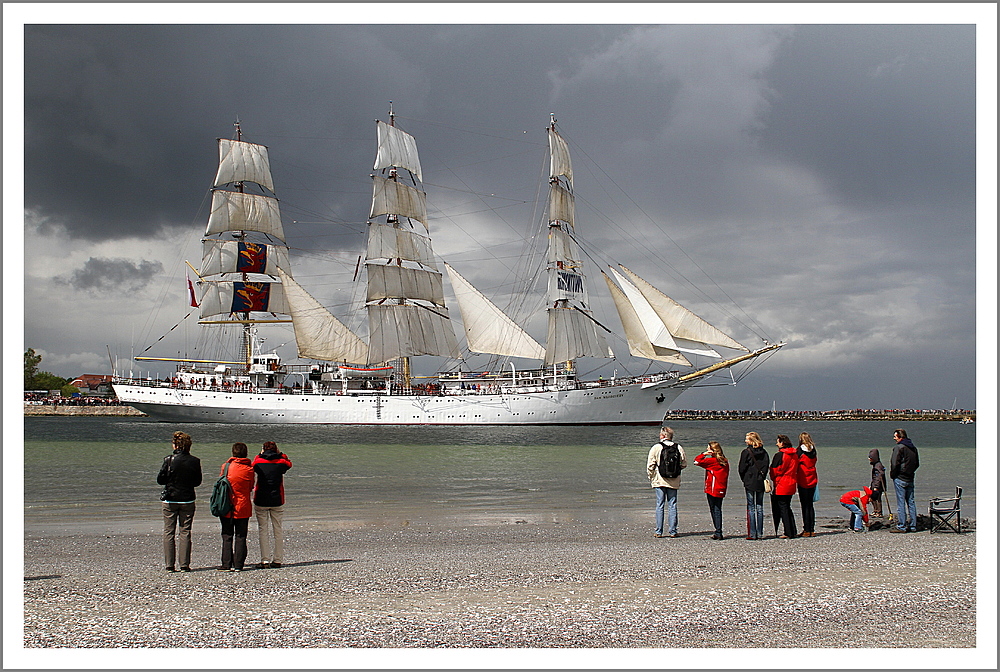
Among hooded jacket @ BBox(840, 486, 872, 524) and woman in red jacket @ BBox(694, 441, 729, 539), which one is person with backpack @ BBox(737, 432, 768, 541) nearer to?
woman in red jacket @ BBox(694, 441, 729, 539)

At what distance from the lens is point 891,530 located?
10242 millimetres

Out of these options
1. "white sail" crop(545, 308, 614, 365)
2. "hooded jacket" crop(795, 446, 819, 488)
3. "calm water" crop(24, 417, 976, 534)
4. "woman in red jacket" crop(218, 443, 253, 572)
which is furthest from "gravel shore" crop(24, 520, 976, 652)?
"white sail" crop(545, 308, 614, 365)

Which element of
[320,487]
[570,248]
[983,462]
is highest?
[570,248]

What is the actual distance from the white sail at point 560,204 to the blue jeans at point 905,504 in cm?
5776

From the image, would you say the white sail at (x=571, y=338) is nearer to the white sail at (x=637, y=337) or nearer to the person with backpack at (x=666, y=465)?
the white sail at (x=637, y=337)

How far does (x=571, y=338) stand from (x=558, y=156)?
16.2 metres

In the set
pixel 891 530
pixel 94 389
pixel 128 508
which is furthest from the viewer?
pixel 94 389

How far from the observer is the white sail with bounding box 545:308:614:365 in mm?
62844

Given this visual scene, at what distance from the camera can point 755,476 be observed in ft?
31.1

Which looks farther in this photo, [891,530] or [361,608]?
[891,530]

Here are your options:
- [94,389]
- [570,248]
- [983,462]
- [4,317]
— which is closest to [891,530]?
[983,462]

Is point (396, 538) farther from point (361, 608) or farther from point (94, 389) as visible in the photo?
point (94, 389)

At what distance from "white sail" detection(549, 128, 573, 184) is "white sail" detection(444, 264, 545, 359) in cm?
1272

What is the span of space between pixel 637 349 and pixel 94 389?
8744 centimetres
